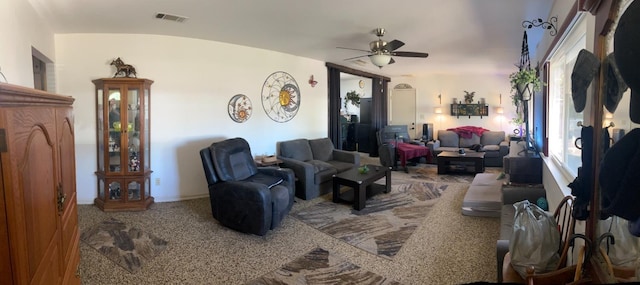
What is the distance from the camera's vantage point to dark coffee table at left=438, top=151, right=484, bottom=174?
630 cm

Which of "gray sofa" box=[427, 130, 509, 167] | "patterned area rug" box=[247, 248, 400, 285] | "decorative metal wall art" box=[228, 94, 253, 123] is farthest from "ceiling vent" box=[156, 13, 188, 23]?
"gray sofa" box=[427, 130, 509, 167]

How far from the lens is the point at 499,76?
26.8ft

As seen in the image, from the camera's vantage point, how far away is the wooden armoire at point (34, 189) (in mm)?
788

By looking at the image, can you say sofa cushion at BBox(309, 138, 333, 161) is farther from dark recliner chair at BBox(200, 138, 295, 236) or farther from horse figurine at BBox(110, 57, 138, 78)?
horse figurine at BBox(110, 57, 138, 78)

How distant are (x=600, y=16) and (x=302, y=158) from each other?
14.8 feet

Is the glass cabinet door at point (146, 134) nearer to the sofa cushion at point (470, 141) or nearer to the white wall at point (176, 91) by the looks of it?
the white wall at point (176, 91)

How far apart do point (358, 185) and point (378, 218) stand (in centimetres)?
52

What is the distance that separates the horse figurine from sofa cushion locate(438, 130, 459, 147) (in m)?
6.64

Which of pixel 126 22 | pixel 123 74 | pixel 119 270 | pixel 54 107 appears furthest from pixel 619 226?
pixel 123 74

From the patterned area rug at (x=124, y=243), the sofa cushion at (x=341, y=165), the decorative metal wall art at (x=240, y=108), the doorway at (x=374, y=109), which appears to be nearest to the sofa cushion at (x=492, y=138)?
the doorway at (x=374, y=109)

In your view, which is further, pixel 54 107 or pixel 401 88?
pixel 401 88

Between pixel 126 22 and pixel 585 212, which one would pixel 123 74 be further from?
pixel 585 212

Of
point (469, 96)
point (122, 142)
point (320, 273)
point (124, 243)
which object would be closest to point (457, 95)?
point (469, 96)

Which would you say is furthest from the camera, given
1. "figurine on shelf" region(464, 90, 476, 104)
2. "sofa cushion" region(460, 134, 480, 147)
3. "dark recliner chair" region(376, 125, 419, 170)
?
"figurine on shelf" region(464, 90, 476, 104)
